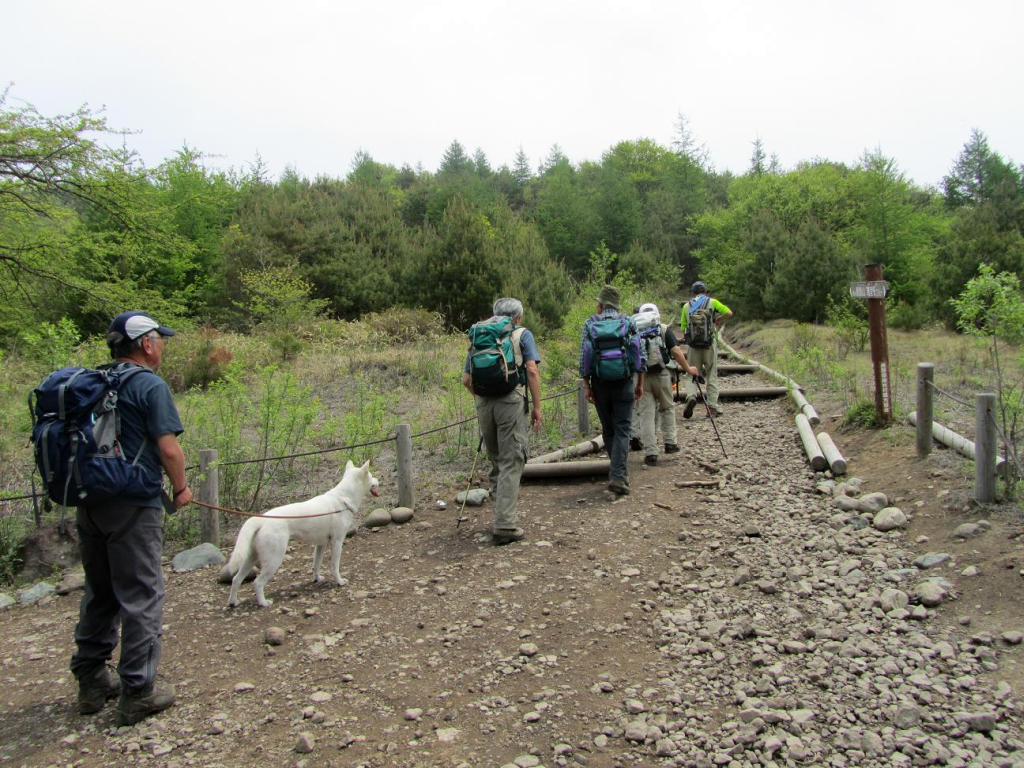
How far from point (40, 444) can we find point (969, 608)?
17.0 feet

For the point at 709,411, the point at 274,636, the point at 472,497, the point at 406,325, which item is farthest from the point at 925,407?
the point at 406,325

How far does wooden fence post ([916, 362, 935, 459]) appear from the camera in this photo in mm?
6367

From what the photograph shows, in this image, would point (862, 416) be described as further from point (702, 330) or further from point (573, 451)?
point (573, 451)

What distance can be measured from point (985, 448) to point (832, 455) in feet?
7.45

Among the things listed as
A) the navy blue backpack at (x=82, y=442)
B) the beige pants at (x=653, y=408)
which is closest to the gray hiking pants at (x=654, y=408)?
the beige pants at (x=653, y=408)

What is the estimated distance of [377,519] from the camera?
266 inches

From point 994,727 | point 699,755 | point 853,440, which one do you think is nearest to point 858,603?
point 994,727

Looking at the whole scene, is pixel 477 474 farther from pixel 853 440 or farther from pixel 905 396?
pixel 905 396

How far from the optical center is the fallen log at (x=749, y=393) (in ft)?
40.9

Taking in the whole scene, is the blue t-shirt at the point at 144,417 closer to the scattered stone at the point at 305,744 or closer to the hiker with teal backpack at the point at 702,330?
the scattered stone at the point at 305,744

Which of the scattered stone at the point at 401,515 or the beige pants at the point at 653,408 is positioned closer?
the scattered stone at the point at 401,515

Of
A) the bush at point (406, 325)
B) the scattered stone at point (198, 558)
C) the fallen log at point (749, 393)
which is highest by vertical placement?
the bush at point (406, 325)

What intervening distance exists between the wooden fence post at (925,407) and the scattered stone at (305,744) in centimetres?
589

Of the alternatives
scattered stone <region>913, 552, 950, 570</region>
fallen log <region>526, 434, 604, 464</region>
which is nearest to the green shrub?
fallen log <region>526, 434, 604, 464</region>
